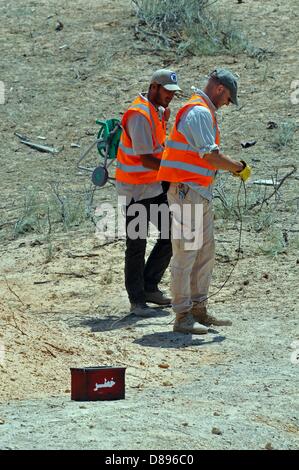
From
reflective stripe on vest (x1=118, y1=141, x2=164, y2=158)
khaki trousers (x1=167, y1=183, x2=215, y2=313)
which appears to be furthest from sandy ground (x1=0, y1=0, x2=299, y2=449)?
reflective stripe on vest (x1=118, y1=141, x2=164, y2=158)

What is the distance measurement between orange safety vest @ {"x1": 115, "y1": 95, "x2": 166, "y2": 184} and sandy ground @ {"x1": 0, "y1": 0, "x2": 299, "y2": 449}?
109cm

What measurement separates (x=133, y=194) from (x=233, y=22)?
836 centimetres

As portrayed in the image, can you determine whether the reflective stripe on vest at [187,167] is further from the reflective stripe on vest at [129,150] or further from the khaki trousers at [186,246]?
the reflective stripe on vest at [129,150]

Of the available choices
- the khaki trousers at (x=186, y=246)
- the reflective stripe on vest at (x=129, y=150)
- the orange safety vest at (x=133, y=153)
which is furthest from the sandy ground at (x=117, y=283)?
the reflective stripe on vest at (x=129, y=150)

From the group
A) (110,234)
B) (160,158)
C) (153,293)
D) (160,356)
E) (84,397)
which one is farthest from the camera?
(110,234)

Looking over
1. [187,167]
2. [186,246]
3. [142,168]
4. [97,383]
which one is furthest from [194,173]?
[97,383]

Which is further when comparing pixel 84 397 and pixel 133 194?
pixel 133 194

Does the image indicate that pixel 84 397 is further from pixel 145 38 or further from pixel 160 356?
pixel 145 38

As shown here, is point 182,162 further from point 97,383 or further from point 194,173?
point 97,383

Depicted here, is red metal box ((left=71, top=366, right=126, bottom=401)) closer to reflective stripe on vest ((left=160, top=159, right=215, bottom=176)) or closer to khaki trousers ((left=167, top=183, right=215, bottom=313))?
khaki trousers ((left=167, top=183, right=215, bottom=313))

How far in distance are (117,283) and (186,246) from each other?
1944mm

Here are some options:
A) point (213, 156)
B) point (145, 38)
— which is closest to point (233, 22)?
point (145, 38)

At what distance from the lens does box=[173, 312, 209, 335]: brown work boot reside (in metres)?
8.88

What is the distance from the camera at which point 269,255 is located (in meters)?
10.8
